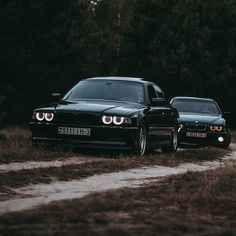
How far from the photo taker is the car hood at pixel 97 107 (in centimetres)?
1300

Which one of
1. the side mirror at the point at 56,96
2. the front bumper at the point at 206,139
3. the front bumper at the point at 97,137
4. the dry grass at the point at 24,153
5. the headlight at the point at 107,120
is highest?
the side mirror at the point at 56,96

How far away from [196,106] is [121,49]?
29.1 meters

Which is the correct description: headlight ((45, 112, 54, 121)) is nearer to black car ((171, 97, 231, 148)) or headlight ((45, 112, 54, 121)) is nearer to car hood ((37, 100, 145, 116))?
car hood ((37, 100, 145, 116))

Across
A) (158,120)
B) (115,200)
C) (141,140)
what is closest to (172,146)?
(158,120)

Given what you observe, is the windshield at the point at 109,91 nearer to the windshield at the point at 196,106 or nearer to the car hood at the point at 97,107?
the car hood at the point at 97,107

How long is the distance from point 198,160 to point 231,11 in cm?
3384

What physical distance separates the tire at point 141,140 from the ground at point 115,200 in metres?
1.51

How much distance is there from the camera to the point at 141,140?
13625 mm

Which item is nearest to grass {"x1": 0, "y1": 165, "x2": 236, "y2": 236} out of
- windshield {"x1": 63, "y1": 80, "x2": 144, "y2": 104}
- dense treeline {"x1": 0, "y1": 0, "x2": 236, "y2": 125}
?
windshield {"x1": 63, "y1": 80, "x2": 144, "y2": 104}

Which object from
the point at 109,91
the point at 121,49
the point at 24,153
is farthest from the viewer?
the point at 121,49

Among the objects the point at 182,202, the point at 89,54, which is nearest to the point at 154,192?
the point at 182,202

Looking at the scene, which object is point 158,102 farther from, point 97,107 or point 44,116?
point 44,116

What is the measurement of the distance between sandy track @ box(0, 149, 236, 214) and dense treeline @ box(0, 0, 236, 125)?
2257cm

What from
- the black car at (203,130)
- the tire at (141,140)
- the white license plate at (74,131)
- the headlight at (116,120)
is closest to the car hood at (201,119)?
the black car at (203,130)
